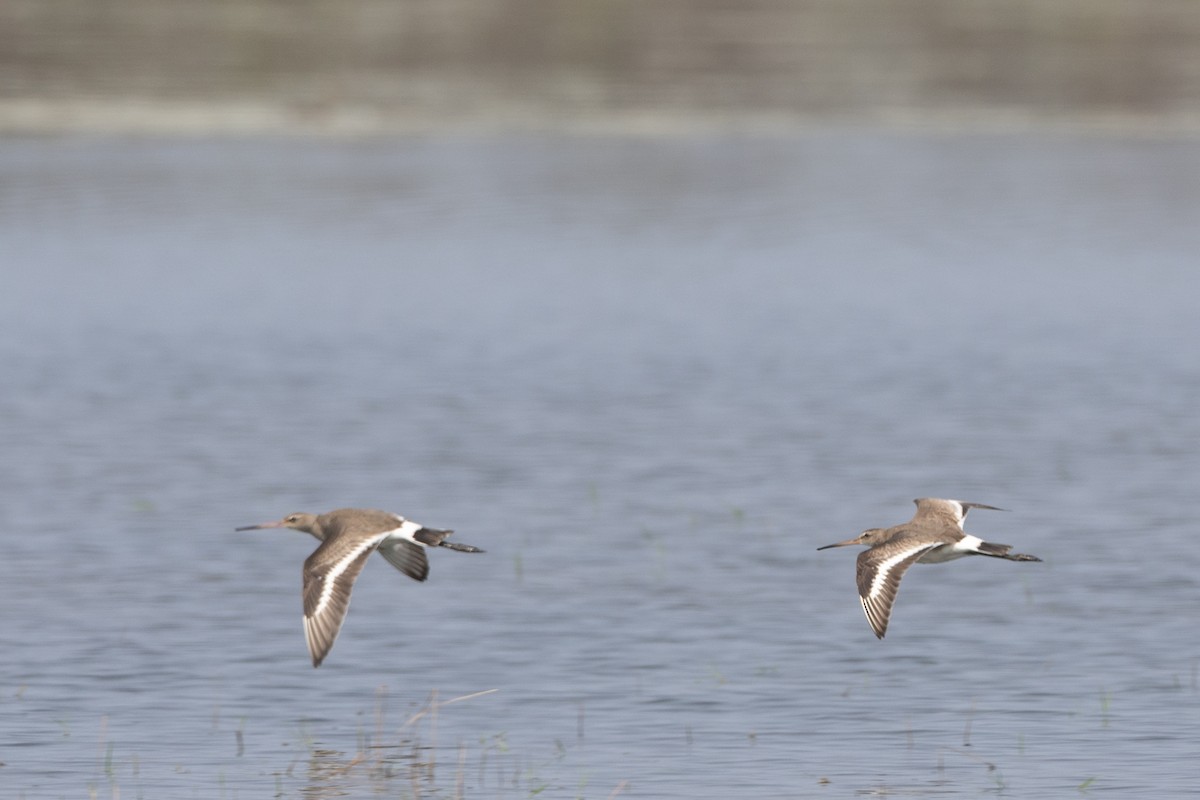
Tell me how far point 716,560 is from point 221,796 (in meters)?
5.50

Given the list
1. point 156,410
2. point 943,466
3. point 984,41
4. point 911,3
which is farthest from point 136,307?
point 911,3

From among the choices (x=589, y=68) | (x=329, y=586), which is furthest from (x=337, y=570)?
(x=589, y=68)

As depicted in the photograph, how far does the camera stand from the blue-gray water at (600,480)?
11352 millimetres

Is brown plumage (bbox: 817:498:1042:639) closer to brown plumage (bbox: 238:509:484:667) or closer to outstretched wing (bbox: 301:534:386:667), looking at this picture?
brown plumage (bbox: 238:509:484:667)

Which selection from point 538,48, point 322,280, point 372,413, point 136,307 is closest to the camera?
point 372,413

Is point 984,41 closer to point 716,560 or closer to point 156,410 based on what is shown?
point 156,410

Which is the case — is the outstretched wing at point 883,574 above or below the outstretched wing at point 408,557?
above

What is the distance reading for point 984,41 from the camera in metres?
57.1

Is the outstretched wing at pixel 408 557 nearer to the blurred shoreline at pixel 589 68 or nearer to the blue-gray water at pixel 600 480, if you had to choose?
the blue-gray water at pixel 600 480

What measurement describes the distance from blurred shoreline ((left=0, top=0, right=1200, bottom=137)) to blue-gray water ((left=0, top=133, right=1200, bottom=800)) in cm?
818

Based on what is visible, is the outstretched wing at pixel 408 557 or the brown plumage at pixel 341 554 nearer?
the brown plumage at pixel 341 554

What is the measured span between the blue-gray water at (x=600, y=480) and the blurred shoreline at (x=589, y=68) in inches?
322

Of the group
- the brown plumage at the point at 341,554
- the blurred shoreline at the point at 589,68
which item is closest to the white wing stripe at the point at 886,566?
the brown plumage at the point at 341,554

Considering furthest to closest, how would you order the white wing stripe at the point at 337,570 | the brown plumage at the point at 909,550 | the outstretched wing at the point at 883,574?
the brown plumage at the point at 909,550, the outstretched wing at the point at 883,574, the white wing stripe at the point at 337,570
